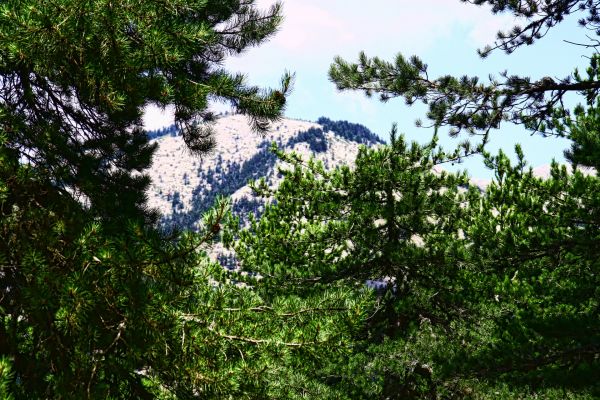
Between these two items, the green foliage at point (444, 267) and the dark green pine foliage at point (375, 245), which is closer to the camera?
the green foliage at point (444, 267)

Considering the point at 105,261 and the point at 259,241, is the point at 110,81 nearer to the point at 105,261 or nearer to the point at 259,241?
the point at 105,261

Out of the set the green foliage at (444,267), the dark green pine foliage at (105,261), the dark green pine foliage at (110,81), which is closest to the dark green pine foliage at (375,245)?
the green foliage at (444,267)

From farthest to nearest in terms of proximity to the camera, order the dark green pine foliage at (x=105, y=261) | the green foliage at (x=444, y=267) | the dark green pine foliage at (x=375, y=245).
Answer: the dark green pine foliage at (x=375, y=245) < the green foliage at (x=444, y=267) < the dark green pine foliage at (x=105, y=261)

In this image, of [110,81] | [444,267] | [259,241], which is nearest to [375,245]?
[444,267]

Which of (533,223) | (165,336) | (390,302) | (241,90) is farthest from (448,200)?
(165,336)

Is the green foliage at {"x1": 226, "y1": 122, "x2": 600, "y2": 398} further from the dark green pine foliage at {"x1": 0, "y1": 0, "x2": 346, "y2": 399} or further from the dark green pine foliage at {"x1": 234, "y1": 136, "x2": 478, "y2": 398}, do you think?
the dark green pine foliage at {"x1": 0, "y1": 0, "x2": 346, "y2": 399}

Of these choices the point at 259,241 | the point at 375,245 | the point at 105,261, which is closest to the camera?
the point at 105,261

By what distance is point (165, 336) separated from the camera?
14.1 feet

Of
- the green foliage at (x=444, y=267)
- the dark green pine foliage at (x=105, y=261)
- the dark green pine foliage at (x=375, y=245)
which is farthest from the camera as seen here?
the dark green pine foliage at (x=375, y=245)

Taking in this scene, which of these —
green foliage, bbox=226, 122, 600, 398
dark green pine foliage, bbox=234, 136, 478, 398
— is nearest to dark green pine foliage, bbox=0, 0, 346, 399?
green foliage, bbox=226, 122, 600, 398

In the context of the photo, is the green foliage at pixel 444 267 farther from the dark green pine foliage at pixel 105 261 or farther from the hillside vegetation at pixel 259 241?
the dark green pine foliage at pixel 105 261

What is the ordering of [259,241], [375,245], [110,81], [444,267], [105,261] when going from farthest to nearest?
[259,241] → [375,245] → [444,267] → [110,81] → [105,261]

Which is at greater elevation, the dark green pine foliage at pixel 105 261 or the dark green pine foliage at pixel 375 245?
the dark green pine foliage at pixel 375 245

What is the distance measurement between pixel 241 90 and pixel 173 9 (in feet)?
5.42
